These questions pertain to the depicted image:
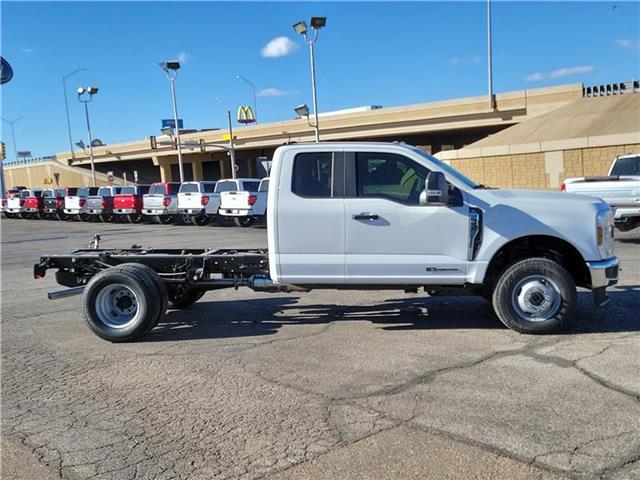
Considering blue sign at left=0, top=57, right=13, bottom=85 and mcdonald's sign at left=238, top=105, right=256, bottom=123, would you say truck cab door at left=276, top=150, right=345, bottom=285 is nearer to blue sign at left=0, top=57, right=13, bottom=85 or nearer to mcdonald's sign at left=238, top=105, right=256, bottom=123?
blue sign at left=0, top=57, right=13, bottom=85

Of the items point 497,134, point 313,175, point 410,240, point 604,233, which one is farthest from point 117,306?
point 497,134

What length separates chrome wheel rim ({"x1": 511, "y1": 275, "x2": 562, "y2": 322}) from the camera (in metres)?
6.09

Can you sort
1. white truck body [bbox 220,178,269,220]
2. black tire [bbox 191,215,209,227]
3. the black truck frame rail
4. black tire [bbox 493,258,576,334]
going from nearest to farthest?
black tire [bbox 493,258,576,334] → the black truck frame rail → white truck body [bbox 220,178,269,220] → black tire [bbox 191,215,209,227]

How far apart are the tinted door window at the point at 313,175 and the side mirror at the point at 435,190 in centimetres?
103

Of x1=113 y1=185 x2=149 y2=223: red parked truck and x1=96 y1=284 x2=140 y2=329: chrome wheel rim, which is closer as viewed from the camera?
x1=96 y1=284 x2=140 y2=329: chrome wheel rim

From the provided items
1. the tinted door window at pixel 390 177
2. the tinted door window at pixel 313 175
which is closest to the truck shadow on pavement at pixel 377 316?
the tinted door window at pixel 390 177

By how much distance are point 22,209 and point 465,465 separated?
42.6 meters

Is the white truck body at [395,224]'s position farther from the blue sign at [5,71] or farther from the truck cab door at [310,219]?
the blue sign at [5,71]

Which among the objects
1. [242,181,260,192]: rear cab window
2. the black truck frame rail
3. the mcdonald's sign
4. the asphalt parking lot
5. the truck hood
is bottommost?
the asphalt parking lot

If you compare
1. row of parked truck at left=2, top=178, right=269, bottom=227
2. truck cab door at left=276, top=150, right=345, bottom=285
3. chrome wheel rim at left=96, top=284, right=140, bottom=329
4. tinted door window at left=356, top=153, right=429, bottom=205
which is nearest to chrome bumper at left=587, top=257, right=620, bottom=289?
tinted door window at left=356, top=153, right=429, bottom=205

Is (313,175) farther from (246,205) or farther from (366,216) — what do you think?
(246,205)

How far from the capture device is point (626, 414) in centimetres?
413

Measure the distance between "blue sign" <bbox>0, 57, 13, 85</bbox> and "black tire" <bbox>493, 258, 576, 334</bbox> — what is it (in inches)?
2072

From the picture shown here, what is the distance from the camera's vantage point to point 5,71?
4903 cm
